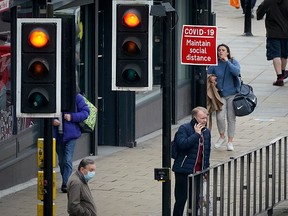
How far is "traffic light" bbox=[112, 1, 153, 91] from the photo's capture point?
511 inches

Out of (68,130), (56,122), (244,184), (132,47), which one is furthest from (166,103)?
(68,130)

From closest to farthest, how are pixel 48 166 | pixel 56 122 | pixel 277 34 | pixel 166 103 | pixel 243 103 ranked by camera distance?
1. pixel 48 166
2. pixel 166 103
3. pixel 56 122
4. pixel 243 103
5. pixel 277 34

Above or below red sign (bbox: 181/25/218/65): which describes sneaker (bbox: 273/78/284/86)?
below

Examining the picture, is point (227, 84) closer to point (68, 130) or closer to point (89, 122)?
point (89, 122)

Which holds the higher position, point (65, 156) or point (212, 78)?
point (212, 78)

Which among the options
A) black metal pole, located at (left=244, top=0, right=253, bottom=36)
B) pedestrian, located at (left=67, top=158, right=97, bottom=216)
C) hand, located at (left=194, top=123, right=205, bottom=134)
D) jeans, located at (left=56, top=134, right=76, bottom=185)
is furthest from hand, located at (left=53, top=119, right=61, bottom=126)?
black metal pole, located at (left=244, top=0, right=253, bottom=36)

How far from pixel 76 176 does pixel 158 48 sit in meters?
10.5

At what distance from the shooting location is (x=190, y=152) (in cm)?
1482

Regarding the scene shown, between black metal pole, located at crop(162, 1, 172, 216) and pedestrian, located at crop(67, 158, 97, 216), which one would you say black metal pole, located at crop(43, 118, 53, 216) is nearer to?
pedestrian, located at crop(67, 158, 97, 216)

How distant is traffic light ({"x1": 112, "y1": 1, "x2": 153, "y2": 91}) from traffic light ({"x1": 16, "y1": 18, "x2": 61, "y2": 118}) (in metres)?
1.12

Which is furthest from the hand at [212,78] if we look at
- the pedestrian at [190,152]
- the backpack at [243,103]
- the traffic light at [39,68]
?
the traffic light at [39,68]

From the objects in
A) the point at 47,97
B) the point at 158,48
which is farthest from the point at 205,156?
the point at 158,48

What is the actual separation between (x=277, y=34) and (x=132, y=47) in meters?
14.1

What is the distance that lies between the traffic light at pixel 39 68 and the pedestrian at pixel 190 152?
3124mm
